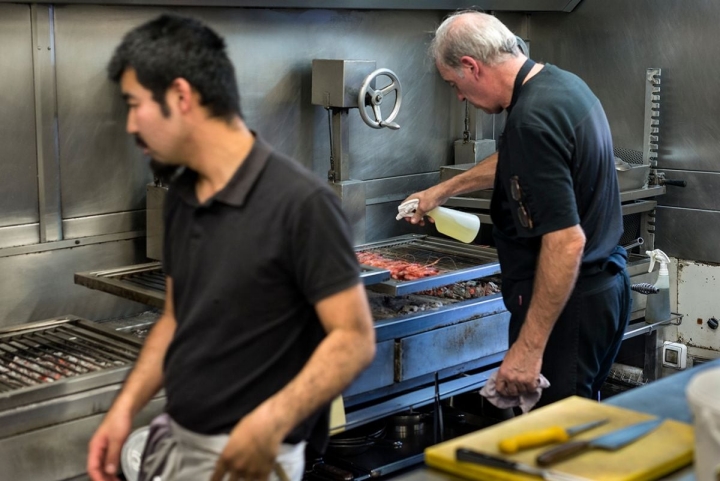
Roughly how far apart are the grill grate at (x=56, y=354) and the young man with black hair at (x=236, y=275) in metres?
0.82

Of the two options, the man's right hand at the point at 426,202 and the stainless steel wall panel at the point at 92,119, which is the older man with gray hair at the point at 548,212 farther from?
the stainless steel wall panel at the point at 92,119

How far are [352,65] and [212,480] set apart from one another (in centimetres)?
201

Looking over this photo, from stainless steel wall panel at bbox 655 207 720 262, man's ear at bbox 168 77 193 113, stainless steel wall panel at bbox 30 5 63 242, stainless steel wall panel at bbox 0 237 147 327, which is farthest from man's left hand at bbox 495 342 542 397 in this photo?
stainless steel wall panel at bbox 655 207 720 262

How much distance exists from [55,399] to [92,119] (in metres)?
1.04

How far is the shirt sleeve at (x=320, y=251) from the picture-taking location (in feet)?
4.96

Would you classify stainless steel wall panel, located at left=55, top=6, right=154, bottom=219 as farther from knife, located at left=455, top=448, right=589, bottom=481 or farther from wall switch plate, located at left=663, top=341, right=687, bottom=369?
wall switch plate, located at left=663, top=341, right=687, bottom=369

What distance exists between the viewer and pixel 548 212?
7.54ft

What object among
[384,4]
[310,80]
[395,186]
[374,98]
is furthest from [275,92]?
[395,186]

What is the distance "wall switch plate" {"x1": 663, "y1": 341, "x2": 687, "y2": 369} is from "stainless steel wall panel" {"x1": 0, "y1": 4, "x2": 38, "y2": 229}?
251 cm

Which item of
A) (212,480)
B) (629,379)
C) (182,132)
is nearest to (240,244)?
(182,132)

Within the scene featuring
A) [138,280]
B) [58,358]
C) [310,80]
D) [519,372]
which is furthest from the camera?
[310,80]

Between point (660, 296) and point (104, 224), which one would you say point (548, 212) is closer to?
point (104, 224)

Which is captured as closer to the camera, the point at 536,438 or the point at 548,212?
the point at 536,438

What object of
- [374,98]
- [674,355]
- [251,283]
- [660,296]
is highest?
[374,98]
